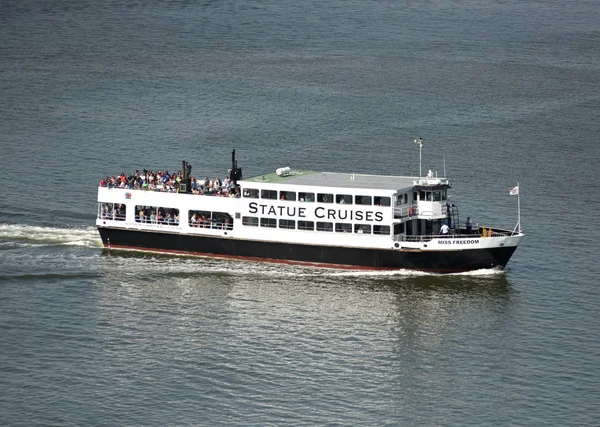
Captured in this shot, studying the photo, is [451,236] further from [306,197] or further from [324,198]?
[306,197]

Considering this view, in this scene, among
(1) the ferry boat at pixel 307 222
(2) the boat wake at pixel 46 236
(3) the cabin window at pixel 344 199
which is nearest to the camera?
(1) the ferry boat at pixel 307 222

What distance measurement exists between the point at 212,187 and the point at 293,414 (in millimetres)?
37438

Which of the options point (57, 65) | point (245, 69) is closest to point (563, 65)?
point (245, 69)

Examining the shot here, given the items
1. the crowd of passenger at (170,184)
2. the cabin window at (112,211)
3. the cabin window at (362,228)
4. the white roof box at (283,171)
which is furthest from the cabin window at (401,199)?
the cabin window at (112,211)

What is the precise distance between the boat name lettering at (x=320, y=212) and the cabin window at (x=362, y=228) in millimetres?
624

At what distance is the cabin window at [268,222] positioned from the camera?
10494 centimetres

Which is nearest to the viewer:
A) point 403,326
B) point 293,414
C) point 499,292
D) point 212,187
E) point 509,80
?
point 293,414

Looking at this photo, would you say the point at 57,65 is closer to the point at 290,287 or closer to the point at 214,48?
the point at 214,48

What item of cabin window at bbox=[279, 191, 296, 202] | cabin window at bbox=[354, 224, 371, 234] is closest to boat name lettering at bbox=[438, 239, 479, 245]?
cabin window at bbox=[354, 224, 371, 234]

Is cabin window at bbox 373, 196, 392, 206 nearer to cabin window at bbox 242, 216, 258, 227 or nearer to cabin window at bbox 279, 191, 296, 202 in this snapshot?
cabin window at bbox 279, 191, 296, 202

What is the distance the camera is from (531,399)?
254 feet

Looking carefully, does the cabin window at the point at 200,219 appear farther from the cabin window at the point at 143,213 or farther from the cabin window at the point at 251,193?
the cabin window at the point at 251,193

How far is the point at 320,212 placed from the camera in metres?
103

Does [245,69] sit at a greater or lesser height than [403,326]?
greater
